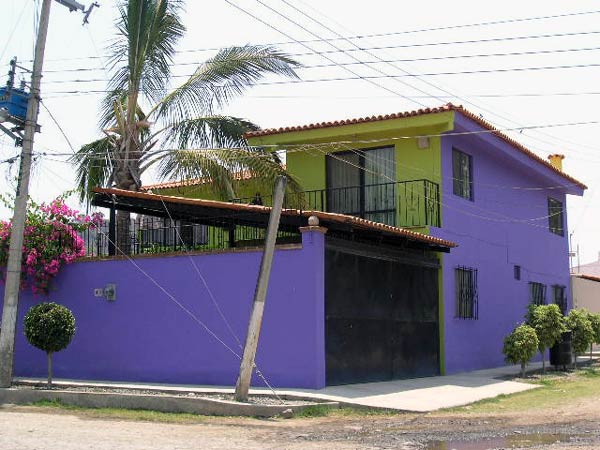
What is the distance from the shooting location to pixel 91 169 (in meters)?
19.2

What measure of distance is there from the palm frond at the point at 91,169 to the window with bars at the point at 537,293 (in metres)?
12.9

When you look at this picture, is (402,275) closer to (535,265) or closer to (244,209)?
(244,209)

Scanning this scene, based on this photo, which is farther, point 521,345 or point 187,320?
point 521,345

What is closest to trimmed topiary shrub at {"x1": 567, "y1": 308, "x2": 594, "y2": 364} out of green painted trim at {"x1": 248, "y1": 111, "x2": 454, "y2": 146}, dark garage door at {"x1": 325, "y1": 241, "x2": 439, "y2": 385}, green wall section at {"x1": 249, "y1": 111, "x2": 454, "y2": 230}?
dark garage door at {"x1": 325, "y1": 241, "x2": 439, "y2": 385}

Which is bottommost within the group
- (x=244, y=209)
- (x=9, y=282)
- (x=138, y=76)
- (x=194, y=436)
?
(x=194, y=436)

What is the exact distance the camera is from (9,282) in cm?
1436

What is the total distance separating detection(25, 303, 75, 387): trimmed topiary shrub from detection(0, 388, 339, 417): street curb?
1004mm

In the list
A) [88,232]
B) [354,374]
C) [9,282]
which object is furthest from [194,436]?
[88,232]

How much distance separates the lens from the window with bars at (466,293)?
18719mm

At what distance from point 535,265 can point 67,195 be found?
1417 centimetres

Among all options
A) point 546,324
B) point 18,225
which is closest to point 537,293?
point 546,324

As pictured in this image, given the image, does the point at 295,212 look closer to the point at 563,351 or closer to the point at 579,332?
the point at 563,351

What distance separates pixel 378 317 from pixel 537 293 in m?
10.3

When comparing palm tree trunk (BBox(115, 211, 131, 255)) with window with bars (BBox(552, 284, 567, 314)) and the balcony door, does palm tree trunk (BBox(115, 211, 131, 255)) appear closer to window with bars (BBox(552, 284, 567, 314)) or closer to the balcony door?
the balcony door
